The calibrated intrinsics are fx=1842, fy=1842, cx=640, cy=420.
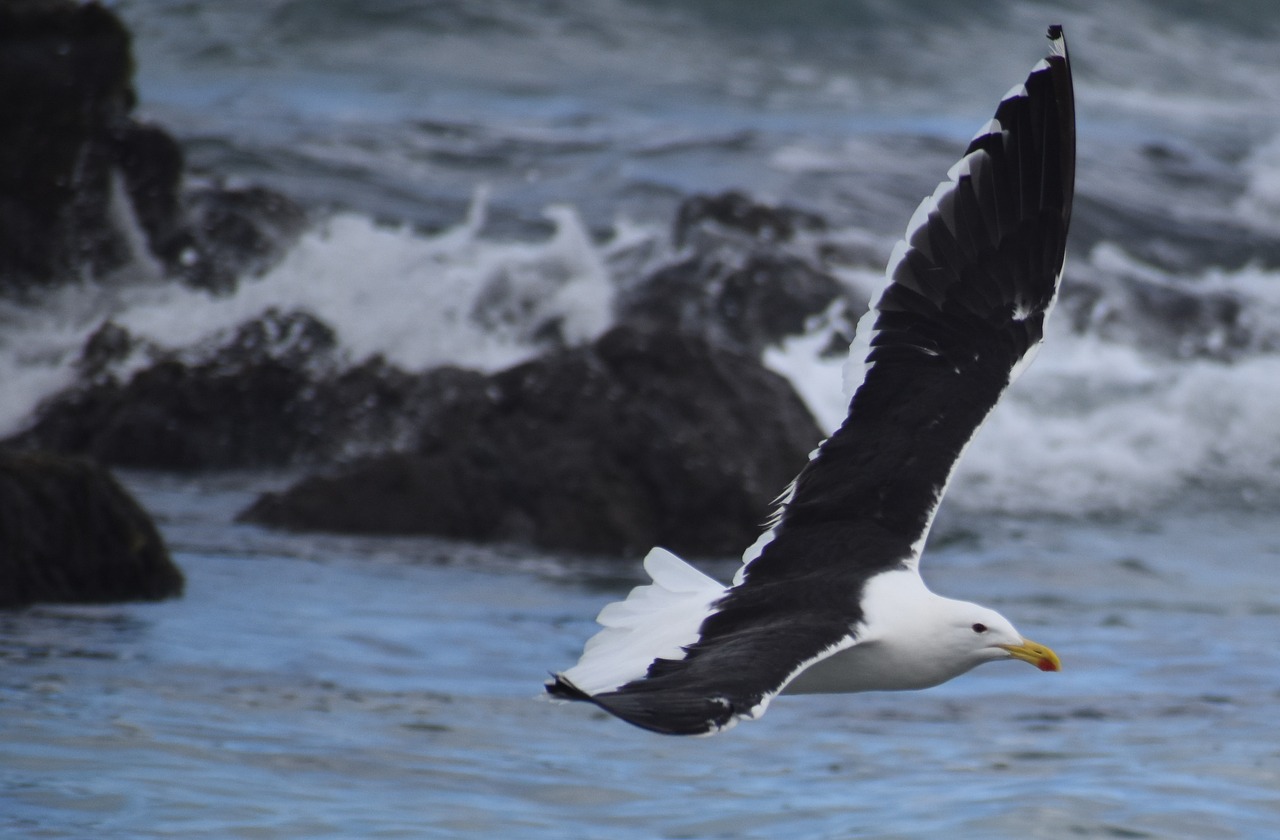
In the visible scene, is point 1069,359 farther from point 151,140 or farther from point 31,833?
point 31,833

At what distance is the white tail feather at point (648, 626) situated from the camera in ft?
14.3

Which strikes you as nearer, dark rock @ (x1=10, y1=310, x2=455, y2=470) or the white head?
the white head

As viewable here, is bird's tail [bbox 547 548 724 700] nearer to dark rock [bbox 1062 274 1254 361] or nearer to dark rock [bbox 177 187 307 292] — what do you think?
dark rock [bbox 177 187 307 292]

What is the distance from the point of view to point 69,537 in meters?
7.07

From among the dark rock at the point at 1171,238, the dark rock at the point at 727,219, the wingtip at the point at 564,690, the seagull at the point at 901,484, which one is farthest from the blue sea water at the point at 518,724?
the dark rock at the point at 1171,238

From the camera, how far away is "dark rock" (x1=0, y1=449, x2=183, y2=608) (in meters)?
6.92

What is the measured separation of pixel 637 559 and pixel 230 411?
3016 mm

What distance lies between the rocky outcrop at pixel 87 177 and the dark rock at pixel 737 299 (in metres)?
2.92

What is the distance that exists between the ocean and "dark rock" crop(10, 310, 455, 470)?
0.32m

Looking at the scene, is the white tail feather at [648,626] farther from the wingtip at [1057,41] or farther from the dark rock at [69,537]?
the dark rock at [69,537]

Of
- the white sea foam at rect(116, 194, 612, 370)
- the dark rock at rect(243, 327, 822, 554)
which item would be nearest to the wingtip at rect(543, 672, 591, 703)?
the dark rock at rect(243, 327, 822, 554)

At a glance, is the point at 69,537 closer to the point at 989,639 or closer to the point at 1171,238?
the point at 989,639

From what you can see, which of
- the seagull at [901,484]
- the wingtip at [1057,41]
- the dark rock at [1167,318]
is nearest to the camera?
the seagull at [901,484]

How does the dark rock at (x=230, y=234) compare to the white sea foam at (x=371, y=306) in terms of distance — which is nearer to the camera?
the white sea foam at (x=371, y=306)
